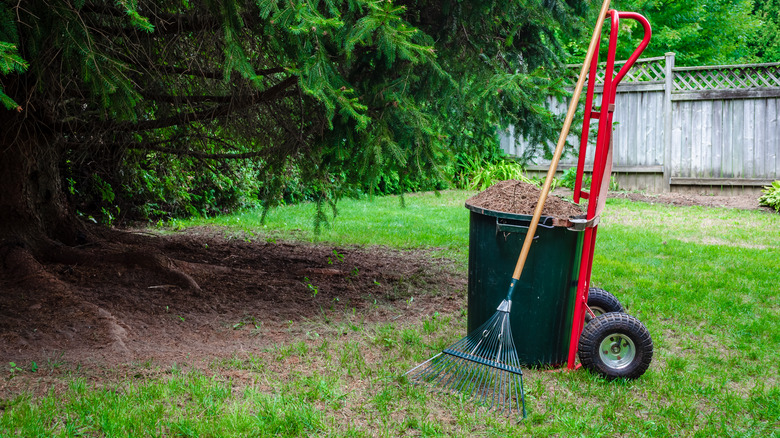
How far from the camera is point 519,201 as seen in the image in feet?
11.6

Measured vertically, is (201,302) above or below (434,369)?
above

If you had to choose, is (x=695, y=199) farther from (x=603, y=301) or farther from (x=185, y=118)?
(x=185, y=118)

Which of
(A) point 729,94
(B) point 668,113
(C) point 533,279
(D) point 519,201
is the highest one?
(A) point 729,94

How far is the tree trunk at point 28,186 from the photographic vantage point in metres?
4.55

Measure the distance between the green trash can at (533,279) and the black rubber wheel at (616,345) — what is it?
178mm

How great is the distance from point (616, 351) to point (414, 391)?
115cm

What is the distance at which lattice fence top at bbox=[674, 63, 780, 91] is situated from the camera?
424 inches

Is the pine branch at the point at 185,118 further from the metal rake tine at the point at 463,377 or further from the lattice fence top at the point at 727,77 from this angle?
the lattice fence top at the point at 727,77

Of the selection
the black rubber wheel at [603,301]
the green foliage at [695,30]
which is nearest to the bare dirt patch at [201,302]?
the black rubber wheel at [603,301]

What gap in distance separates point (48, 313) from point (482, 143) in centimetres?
337

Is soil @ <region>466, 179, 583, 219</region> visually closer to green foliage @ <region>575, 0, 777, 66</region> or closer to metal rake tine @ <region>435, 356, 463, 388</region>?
metal rake tine @ <region>435, 356, 463, 388</region>

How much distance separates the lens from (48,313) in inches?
152

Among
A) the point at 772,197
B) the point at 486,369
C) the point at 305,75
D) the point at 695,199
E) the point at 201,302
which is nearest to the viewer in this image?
the point at 486,369

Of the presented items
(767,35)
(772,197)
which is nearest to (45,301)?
(772,197)
